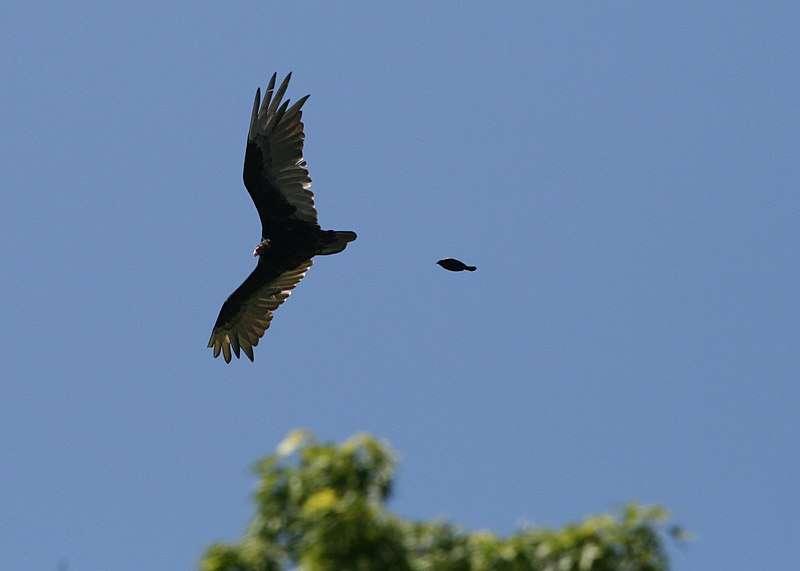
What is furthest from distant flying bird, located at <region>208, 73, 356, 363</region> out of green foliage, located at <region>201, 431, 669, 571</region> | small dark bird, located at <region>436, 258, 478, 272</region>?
green foliage, located at <region>201, 431, 669, 571</region>

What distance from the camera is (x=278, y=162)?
23.7m

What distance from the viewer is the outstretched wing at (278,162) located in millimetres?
23578

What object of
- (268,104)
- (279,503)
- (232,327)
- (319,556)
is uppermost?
(268,104)

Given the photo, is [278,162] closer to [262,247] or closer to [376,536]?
[262,247]

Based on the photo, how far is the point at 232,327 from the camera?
25.8m

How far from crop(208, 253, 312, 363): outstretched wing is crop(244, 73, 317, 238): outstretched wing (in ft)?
3.34

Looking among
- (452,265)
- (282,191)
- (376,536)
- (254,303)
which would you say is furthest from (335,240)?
(376,536)

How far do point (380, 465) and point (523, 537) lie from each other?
113cm

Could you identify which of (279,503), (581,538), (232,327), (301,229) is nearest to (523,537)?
(581,538)

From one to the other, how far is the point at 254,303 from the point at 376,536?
16.7 metres

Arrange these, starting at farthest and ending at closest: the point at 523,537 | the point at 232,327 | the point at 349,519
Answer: the point at 232,327 → the point at 523,537 → the point at 349,519

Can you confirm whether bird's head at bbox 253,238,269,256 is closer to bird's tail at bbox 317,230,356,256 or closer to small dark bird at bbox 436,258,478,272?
bird's tail at bbox 317,230,356,256

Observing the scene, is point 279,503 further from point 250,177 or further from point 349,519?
point 250,177

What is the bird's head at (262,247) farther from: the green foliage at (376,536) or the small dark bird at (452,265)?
the green foliage at (376,536)
